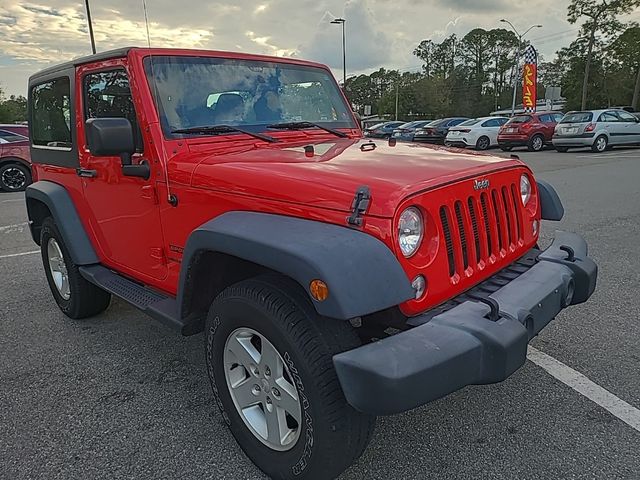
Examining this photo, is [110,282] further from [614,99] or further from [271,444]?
[614,99]

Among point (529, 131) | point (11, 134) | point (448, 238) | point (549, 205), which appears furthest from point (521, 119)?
point (448, 238)

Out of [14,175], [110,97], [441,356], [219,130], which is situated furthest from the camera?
[14,175]

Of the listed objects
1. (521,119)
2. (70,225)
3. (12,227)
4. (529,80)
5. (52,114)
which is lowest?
(12,227)

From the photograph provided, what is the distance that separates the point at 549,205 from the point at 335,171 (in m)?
1.57

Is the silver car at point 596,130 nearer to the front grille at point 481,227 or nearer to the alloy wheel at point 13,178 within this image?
the alloy wheel at point 13,178

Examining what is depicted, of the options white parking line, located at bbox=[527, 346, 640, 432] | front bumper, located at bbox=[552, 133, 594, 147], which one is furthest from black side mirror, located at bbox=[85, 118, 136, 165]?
front bumper, located at bbox=[552, 133, 594, 147]

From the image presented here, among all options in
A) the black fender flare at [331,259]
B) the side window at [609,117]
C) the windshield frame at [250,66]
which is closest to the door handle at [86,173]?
the windshield frame at [250,66]

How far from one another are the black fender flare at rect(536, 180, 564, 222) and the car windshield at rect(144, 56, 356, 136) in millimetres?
1455

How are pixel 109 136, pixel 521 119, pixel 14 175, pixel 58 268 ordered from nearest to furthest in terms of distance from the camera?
pixel 109 136, pixel 58 268, pixel 14 175, pixel 521 119

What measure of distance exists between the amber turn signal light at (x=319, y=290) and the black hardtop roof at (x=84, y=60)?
6.74 ft

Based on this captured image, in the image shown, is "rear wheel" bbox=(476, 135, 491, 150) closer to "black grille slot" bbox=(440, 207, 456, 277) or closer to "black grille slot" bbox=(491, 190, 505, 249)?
"black grille slot" bbox=(491, 190, 505, 249)

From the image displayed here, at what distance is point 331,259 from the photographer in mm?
1922

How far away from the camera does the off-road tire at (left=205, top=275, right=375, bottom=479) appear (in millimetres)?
2029

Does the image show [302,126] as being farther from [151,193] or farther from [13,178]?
[13,178]
